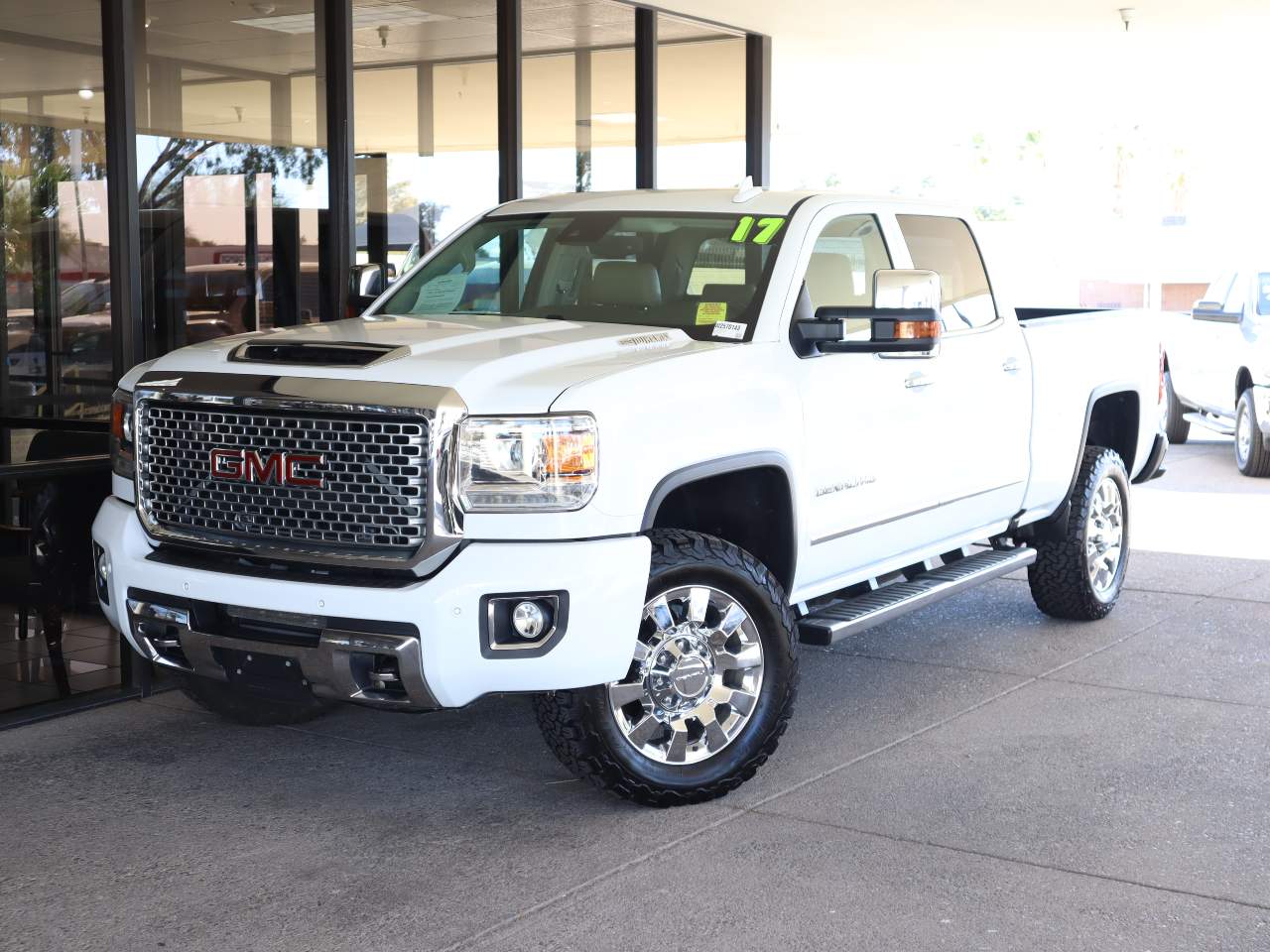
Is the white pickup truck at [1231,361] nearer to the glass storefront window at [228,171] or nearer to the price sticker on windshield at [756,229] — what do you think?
the glass storefront window at [228,171]

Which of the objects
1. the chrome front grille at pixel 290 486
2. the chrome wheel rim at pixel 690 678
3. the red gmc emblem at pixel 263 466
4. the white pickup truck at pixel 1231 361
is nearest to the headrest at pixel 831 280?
the chrome wheel rim at pixel 690 678

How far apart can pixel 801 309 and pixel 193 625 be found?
2433mm

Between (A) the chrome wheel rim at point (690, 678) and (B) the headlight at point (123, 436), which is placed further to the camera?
(B) the headlight at point (123, 436)

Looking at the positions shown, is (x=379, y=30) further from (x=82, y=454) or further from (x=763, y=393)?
(x=763, y=393)

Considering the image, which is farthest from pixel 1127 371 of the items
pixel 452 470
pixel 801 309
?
pixel 452 470

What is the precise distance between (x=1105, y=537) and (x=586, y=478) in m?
4.29

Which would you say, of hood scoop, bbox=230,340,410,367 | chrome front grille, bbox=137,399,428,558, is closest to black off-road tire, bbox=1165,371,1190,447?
hood scoop, bbox=230,340,410,367

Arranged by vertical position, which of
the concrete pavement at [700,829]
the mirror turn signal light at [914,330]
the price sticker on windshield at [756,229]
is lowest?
the concrete pavement at [700,829]

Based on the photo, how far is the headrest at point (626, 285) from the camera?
5.98 meters

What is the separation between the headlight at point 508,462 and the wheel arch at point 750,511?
0.78m

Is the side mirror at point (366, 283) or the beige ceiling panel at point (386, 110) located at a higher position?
the beige ceiling panel at point (386, 110)

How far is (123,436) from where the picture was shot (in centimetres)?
545

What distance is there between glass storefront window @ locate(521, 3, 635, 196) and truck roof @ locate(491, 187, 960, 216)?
354cm

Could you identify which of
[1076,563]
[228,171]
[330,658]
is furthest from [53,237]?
[1076,563]
